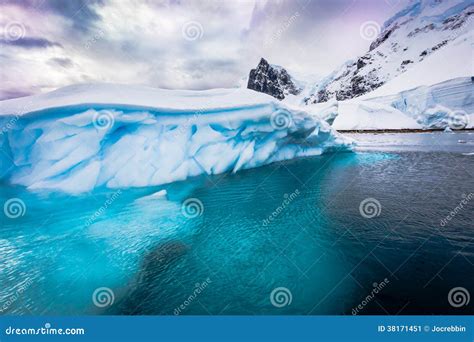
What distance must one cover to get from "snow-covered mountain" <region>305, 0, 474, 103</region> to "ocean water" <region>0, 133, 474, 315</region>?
8463 cm

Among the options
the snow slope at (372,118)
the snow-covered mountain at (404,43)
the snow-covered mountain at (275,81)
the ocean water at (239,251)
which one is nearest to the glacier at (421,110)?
the snow slope at (372,118)

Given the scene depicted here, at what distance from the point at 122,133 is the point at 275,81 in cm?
12885

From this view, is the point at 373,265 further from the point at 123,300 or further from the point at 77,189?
the point at 77,189

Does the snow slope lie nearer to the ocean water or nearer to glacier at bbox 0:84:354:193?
glacier at bbox 0:84:354:193

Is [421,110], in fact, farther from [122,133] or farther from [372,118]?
[122,133]

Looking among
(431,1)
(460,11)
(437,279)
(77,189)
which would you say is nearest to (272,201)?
(437,279)

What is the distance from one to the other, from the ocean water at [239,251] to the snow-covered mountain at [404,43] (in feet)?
278

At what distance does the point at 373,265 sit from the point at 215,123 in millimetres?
6527

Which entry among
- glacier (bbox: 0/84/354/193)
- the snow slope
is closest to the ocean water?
glacier (bbox: 0/84/354/193)

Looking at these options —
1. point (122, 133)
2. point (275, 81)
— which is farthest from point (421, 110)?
point (275, 81)

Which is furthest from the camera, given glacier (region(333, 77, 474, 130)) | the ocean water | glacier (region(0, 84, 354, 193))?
glacier (region(333, 77, 474, 130))

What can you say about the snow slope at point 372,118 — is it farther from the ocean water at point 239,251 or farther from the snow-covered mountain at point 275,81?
the snow-covered mountain at point 275,81

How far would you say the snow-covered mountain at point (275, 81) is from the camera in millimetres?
124500

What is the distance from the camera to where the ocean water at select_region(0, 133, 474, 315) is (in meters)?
3.03
